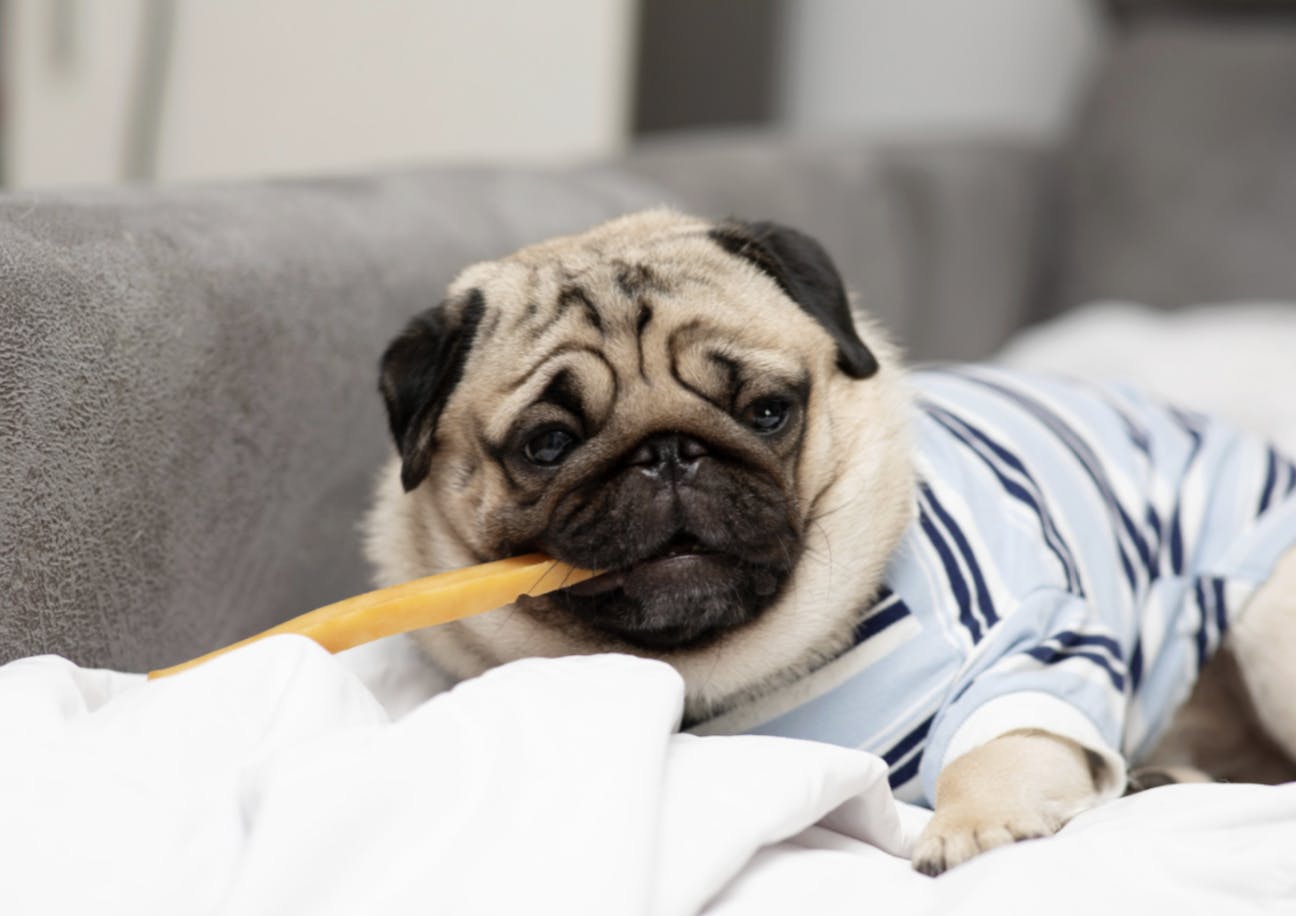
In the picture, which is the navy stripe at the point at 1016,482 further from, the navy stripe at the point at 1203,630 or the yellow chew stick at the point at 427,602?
the yellow chew stick at the point at 427,602

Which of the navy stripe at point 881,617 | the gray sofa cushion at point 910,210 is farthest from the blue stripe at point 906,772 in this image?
the gray sofa cushion at point 910,210

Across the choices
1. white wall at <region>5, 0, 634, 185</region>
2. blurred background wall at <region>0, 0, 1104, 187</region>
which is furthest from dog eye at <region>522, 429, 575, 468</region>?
white wall at <region>5, 0, 634, 185</region>

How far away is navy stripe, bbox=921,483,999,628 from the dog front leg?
0.41 ft

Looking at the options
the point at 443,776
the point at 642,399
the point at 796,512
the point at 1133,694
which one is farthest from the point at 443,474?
the point at 1133,694

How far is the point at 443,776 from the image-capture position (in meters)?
0.81

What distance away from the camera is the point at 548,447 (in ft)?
3.96

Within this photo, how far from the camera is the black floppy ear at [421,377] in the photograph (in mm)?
1240

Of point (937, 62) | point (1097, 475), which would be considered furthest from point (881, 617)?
point (937, 62)

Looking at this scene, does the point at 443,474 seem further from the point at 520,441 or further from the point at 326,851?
the point at 326,851

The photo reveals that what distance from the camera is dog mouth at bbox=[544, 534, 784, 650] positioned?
113 centimetres

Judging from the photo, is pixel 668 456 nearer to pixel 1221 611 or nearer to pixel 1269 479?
pixel 1221 611

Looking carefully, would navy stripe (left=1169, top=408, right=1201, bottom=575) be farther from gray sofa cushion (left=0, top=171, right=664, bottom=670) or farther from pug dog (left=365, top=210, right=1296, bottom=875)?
gray sofa cushion (left=0, top=171, right=664, bottom=670)

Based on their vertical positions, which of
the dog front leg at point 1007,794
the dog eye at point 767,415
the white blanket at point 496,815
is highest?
the dog eye at point 767,415

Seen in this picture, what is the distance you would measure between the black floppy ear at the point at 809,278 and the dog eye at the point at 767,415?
107 millimetres
